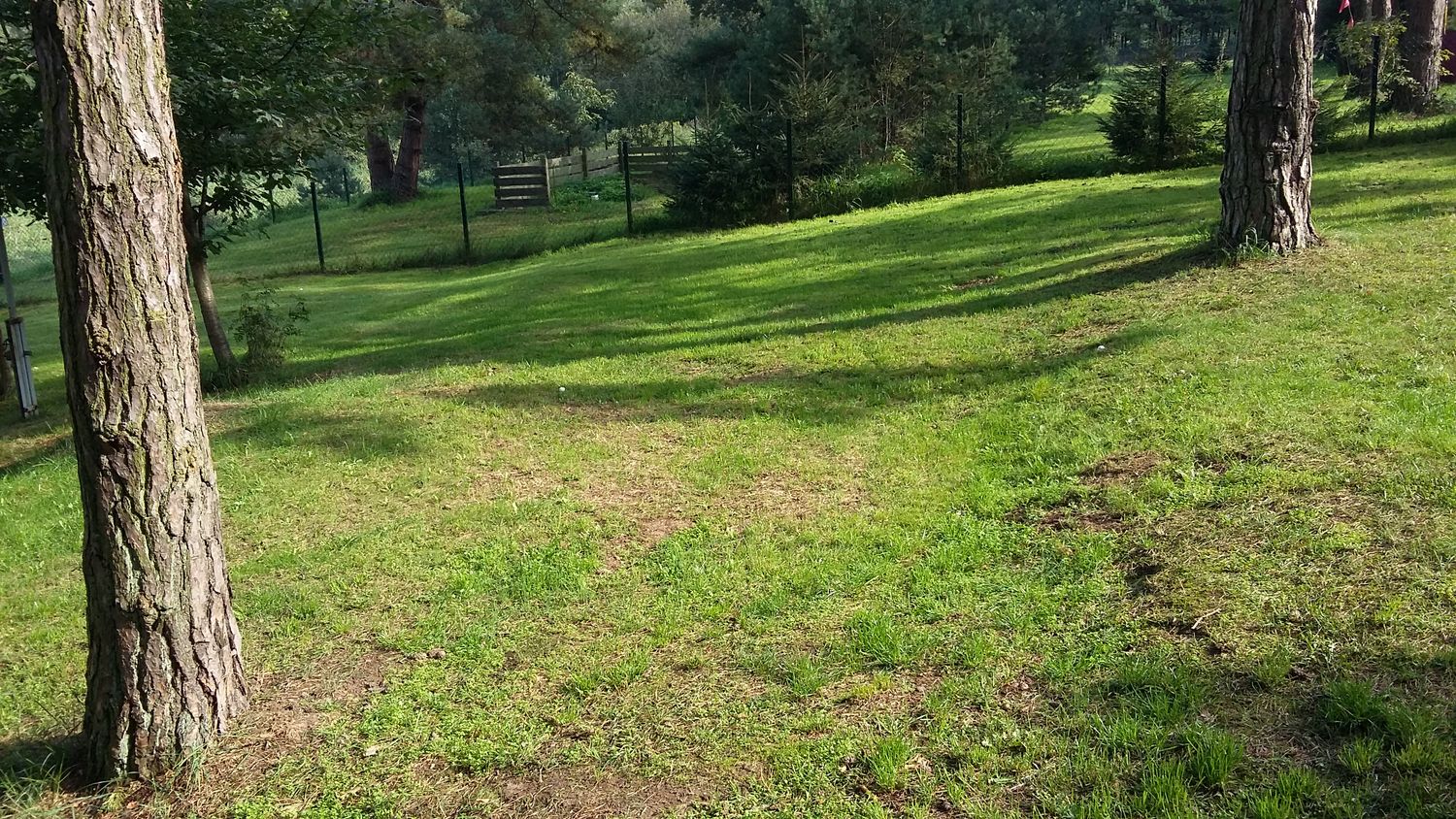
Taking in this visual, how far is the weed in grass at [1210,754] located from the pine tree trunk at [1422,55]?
1860 cm

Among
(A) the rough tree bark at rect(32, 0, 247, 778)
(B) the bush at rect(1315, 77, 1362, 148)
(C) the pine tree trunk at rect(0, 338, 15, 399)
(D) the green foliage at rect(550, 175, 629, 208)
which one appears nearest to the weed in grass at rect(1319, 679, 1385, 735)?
(A) the rough tree bark at rect(32, 0, 247, 778)

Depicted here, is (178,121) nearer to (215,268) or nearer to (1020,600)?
(1020,600)

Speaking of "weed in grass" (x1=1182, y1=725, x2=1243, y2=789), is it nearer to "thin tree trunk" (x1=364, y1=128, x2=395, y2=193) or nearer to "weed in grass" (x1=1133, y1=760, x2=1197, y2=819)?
"weed in grass" (x1=1133, y1=760, x2=1197, y2=819)

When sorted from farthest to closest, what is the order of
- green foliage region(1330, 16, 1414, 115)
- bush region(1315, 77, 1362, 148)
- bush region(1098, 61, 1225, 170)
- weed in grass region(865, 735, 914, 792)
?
A: green foliage region(1330, 16, 1414, 115) < bush region(1098, 61, 1225, 170) < bush region(1315, 77, 1362, 148) < weed in grass region(865, 735, 914, 792)

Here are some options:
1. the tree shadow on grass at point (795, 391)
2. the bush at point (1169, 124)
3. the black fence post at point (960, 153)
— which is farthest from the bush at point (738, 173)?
the tree shadow on grass at point (795, 391)

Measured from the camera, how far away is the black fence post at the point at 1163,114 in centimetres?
1638

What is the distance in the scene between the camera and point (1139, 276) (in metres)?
8.34

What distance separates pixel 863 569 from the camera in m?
4.28

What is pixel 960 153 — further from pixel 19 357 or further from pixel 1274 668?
pixel 1274 668

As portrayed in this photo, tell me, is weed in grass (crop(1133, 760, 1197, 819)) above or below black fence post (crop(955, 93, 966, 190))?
below

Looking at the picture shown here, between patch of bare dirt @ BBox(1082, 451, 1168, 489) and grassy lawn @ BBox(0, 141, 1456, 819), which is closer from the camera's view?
grassy lawn @ BBox(0, 141, 1456, 819)

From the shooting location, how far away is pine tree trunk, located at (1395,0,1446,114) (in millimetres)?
17281

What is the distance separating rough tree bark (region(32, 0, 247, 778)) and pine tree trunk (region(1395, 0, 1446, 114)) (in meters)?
19.8

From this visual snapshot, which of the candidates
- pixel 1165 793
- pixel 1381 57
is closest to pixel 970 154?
pixel 1381 57
